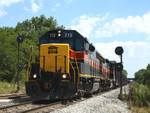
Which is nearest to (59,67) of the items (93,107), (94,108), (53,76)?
(53,76)

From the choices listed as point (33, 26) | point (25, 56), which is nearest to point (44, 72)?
point (25, 56)

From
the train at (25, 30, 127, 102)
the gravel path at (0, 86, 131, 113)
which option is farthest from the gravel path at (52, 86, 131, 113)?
the train at (25, 30, 127, 102)

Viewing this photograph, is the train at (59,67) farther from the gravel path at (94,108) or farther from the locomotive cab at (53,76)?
the gravel path at (94,108)

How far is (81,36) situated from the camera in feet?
35.5

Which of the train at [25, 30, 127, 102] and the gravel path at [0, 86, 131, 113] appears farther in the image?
the train at [25, 30, 127, 102]

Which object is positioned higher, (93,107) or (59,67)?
(59,67)

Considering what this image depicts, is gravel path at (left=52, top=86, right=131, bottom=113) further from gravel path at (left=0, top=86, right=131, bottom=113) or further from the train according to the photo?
the train

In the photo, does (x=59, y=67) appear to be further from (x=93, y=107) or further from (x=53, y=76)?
(x=93, y=107)

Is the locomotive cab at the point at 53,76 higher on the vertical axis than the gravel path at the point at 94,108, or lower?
higher

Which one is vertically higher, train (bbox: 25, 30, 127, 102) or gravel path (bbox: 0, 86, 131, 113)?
train (bbox: 25, 30, 127, 102)

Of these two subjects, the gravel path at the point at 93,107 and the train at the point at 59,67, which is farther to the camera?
the train at the point at 59,67

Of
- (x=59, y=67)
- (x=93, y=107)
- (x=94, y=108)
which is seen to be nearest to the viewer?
(x=94, y=108)

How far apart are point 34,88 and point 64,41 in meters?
3.09

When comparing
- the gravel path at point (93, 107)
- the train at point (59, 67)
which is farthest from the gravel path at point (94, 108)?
the train at point (59, 67)
